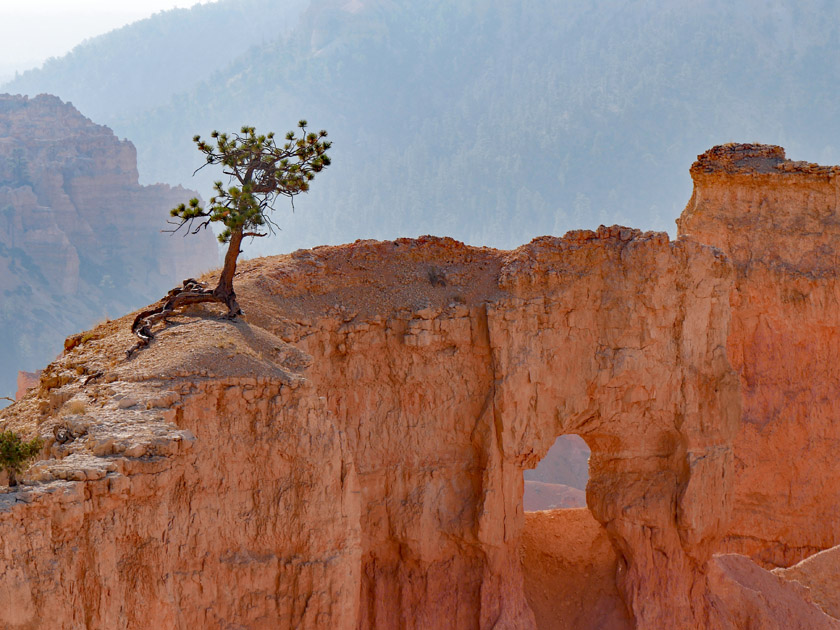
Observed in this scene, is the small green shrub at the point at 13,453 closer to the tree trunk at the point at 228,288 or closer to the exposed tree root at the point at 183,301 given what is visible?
the exposed tree root at the point at 183,301

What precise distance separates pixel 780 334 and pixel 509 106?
4532 inches

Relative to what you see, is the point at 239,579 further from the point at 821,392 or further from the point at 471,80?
the point at 471,80

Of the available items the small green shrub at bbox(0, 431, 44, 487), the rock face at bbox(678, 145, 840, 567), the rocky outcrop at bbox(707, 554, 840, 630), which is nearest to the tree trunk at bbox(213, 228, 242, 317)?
the small green shrub at bbox(0, 431, 44, 487)

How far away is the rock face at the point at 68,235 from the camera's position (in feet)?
238

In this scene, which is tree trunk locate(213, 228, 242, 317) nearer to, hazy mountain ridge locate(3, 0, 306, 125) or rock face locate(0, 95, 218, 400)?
rock face locate(0, 95, 218, 400)

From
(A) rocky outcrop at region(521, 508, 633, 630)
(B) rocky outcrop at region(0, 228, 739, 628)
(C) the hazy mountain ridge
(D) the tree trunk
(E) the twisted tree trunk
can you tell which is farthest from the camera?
(C) the hazy mountain ridge

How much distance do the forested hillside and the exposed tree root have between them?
10208cm

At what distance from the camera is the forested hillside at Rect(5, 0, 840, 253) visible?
124125mm

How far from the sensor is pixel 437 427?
62.8ft

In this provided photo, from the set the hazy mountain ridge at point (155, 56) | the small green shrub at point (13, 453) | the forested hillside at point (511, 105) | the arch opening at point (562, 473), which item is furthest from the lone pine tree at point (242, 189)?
the hazy mountain ridge at point (155, 56)

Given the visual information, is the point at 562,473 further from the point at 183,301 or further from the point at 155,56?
the point at 155,56

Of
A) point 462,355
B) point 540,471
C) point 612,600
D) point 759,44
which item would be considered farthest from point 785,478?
point 759,44

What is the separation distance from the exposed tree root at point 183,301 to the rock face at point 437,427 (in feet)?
1.11

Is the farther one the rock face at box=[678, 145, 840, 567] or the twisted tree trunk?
the rock face at box=[678, 145, 840, 567]
